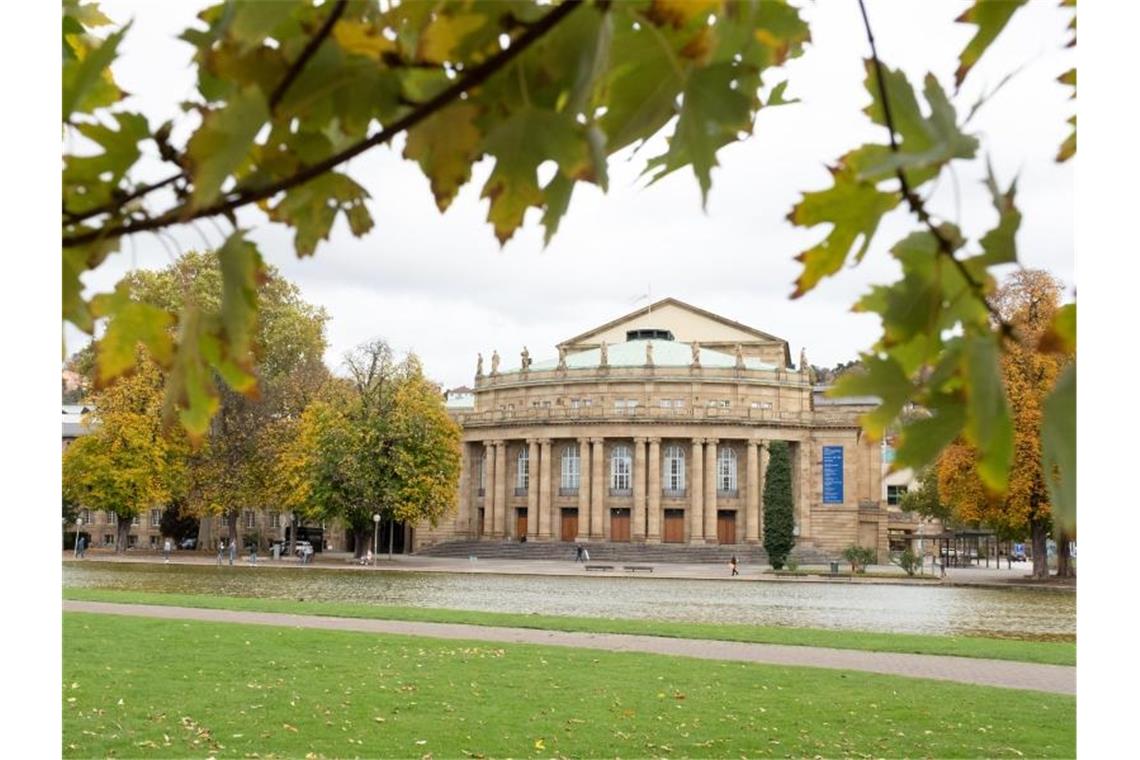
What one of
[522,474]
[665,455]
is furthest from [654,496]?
[522,474]

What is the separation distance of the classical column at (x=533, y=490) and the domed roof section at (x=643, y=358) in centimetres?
606

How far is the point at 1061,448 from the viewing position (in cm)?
122

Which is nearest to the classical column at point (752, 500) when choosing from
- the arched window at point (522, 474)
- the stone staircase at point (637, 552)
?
the stone staircase at point (637, 552)

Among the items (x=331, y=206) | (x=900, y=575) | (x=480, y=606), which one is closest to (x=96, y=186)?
(x=331, y=206)

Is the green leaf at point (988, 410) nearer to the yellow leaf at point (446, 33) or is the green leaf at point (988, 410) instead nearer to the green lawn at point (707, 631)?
the yellow leaf at point (446, 33)

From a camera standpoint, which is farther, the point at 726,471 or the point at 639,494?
the point at 726,471

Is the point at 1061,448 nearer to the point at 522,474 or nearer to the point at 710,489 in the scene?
the point at 710,489

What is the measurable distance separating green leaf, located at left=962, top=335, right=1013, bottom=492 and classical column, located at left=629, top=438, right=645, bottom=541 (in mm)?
64862

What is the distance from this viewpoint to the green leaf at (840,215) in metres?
1.47

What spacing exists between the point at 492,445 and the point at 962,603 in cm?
4266

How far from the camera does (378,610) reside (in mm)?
21047

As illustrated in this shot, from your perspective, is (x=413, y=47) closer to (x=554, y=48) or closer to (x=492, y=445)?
(x=554, y=48)

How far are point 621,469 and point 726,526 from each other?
23.2 ft

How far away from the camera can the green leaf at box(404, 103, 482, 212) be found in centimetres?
120
